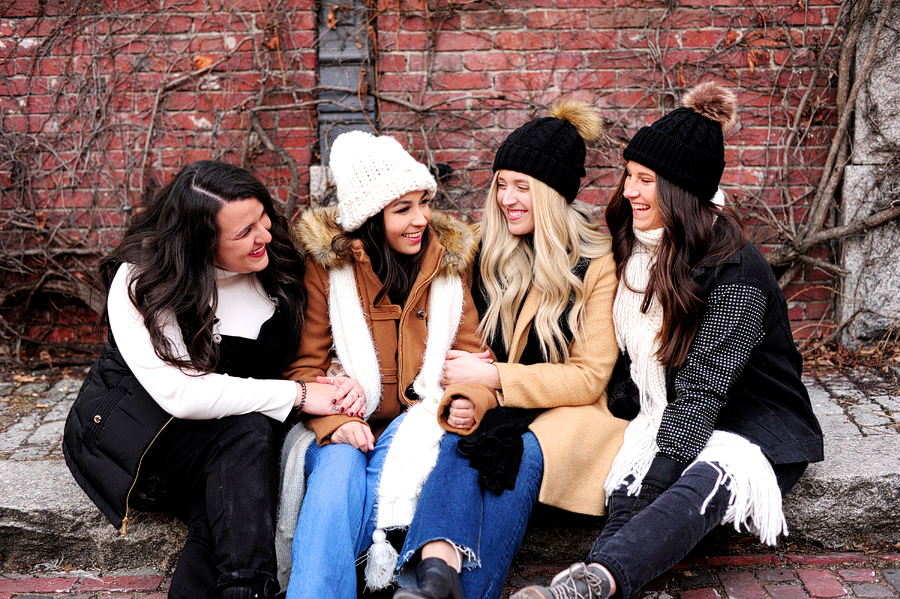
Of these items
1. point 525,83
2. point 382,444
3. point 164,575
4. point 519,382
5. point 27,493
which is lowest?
point 164,575

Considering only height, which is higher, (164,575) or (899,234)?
(899,234)

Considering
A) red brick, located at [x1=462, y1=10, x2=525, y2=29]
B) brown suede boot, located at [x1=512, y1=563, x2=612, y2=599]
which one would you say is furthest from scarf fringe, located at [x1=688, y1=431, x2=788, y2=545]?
red brick, located at [x1=462, y1=10, x2=525, y2=29]

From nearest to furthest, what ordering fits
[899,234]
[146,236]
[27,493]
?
[146,236]
[27,493]
[899,234]

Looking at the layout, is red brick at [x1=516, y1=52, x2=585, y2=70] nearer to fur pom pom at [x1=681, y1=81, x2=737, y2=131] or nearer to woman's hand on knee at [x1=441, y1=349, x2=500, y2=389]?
fur pom pom at [x1=681, y1=81, x2=737, y2=131]

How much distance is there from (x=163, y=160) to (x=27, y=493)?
7.17 ft

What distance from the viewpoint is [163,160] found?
4.27 m

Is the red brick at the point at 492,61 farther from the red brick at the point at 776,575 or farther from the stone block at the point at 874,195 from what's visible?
the red brick at the point at 776,575

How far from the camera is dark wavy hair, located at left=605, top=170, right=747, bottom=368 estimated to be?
102 inches

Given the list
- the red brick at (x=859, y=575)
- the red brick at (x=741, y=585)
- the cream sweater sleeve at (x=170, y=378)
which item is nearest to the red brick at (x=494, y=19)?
the cream sweater sleeve at (x=170, y=378)

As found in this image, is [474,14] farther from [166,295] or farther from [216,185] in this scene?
[166,295]

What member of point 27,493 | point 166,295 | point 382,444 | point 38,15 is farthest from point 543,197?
point 38,15

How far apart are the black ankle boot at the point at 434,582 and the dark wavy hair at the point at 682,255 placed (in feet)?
3.73

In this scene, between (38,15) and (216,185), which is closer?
(216,185)

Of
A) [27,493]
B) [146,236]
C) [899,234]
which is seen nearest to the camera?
[146,236]
